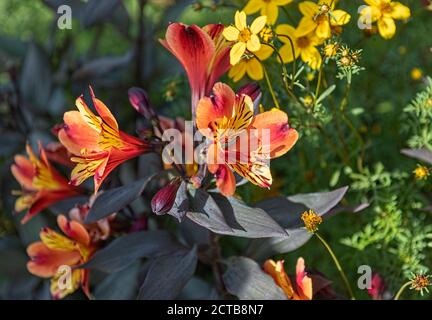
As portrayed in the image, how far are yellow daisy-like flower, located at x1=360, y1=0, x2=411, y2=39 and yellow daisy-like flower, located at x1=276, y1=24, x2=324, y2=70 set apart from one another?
8cm

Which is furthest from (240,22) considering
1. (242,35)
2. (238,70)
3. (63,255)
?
(63,255)

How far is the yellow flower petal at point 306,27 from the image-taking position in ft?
3.32

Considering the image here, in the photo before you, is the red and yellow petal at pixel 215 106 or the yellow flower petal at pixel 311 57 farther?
the yellow flower petal at pixel 311 57

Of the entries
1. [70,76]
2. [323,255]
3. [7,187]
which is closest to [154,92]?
[70,76]

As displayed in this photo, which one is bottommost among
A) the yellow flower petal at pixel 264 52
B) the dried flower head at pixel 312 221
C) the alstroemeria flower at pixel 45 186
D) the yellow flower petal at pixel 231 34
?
the alstroemeria flower at pixel 45 186

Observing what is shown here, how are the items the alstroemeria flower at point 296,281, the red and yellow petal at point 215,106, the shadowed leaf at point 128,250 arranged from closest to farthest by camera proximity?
the red and yellow petal at point 215,106 → the alstroemeria flower at point 296,281 → the shadowed leaf at point 128,250

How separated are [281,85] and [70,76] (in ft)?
2.33

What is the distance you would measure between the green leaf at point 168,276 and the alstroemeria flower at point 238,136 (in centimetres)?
21

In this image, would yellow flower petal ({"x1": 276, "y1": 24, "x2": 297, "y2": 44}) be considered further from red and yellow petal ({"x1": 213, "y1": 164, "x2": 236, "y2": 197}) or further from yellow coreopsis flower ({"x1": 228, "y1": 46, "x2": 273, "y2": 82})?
red and yellow petal ({"x1": 213, "y1": 164, "x2": 236, "y2": 197})

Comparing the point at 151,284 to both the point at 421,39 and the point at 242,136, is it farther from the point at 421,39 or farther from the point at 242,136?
the point at 421,39

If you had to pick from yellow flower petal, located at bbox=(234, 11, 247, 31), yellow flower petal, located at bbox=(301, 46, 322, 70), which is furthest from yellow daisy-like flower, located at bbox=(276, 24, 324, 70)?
yellow flower petal, located at bbox=(234, 11, 247, 31)

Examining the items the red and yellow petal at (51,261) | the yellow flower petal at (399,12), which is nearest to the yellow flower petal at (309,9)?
the yellow flower petal at (399,12)

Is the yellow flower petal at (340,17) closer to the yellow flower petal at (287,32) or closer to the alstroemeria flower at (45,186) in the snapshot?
the yellow flower petal at (287,32)
